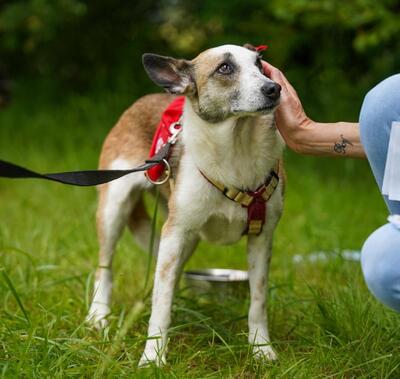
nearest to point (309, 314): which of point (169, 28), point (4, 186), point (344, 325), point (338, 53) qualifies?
point (344, 325)

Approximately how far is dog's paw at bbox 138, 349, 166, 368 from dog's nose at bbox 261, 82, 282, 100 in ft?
3.50

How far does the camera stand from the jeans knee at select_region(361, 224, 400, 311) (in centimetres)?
235

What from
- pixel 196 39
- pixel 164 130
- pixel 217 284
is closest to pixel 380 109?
pixel 164 130

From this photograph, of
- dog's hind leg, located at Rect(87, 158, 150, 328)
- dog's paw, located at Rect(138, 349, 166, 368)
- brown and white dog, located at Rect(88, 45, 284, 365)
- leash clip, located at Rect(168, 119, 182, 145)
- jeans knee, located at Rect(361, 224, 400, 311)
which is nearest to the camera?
jeans knee, located at Rect(361, 224, 400, 311)

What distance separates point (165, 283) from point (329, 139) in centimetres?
92

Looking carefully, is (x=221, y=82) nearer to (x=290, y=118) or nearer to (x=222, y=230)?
(x=290, y=118)

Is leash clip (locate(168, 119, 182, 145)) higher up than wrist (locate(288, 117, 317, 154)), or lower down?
lower down

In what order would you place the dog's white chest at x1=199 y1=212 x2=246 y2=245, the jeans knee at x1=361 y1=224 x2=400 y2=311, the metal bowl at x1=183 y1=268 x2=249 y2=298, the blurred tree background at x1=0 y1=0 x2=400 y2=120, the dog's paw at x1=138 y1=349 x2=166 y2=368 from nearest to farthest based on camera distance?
the jeans knee at x1=361 y1=224 x2=400 y2=311 → the dog's paw at x1=138 y1=349 x2=166 y2=368 → the dog's white chest at x1=199 y1=212 x2=246 y2=245 → the metal bowl at x1=183 y1=268 x2=249 y2=298 → the blurred tree background at x1=0 y1=0 x2=400 y2=120

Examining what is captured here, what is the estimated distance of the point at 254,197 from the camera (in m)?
3.28

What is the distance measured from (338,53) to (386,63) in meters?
0.58

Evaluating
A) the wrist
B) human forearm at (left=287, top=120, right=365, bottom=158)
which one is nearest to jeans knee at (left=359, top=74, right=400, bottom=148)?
human forearm at (left=287, top=120, right=365, bottom=158)

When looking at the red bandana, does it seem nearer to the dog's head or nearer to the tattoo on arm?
the dog's head

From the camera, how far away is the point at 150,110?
4113 millimetres

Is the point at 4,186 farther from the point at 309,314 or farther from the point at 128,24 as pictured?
the point at 309,314
